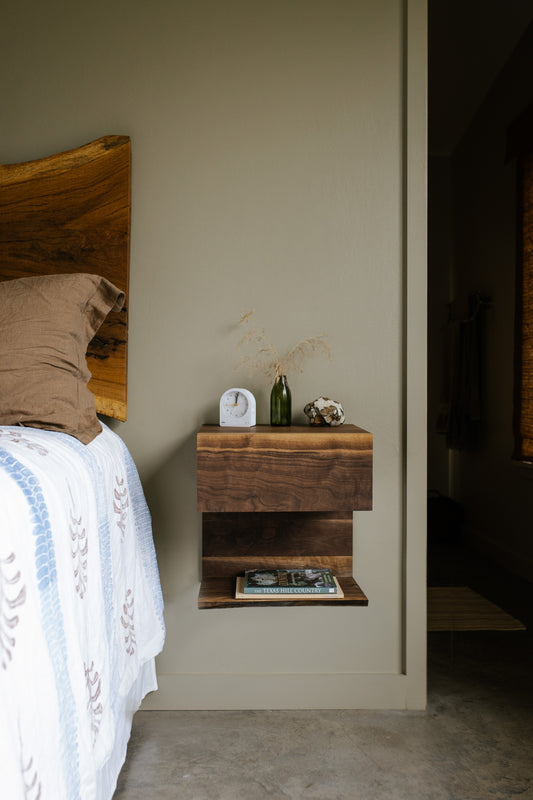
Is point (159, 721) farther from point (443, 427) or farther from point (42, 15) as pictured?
point (443, 427)

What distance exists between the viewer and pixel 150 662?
67.1 inches

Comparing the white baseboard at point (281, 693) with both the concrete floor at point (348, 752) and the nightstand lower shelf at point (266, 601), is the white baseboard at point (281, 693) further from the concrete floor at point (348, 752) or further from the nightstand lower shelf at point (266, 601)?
the nightstand lower shelf at point (266, 601)

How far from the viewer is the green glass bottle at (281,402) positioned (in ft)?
5.73

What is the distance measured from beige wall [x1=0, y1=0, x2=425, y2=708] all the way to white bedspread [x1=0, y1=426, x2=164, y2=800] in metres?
0.41

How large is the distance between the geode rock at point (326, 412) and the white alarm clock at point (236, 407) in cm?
19

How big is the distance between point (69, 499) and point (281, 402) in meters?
0.85

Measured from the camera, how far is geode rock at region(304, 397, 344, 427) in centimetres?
172

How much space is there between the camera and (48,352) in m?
1.36

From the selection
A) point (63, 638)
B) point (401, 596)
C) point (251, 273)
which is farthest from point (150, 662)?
point (251, 273)

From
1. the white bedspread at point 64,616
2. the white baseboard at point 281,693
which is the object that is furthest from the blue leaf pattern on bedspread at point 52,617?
the white baseboard at point 281,693

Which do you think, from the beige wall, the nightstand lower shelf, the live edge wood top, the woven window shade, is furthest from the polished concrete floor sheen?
the woven window shade

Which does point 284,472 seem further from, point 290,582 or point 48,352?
point 48,352

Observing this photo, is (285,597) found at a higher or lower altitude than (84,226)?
lower

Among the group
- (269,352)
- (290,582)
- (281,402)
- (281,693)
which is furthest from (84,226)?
(281,693)
